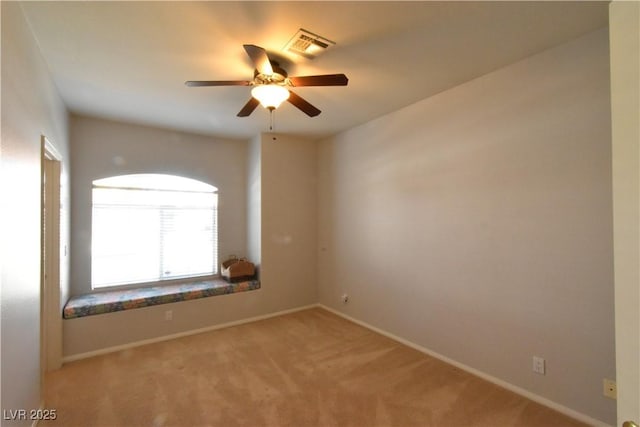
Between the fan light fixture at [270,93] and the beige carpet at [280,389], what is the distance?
7.46 ft

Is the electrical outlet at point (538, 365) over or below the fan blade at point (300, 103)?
below

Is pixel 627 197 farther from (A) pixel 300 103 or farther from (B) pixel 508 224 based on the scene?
(A) pixel 300 103

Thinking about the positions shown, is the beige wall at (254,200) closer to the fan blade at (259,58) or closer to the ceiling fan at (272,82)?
the ceiling fan at (272,82)

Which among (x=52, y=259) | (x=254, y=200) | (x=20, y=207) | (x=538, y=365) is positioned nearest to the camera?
(x=20, y=207)

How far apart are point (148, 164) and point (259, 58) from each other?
2901 millimetres

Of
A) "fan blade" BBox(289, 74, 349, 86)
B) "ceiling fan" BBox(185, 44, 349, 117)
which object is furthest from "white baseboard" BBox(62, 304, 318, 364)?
"fan blade" BBox(289, 74, 349, 86)

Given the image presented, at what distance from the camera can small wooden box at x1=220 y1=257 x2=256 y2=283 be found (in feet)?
13.8

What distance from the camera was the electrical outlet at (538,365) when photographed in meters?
2.29

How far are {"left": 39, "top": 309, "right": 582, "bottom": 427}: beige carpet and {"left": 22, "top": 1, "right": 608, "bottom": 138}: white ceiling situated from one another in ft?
8.71

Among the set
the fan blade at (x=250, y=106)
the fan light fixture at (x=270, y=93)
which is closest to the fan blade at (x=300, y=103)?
the fan light fixture at (x=270, y=93)

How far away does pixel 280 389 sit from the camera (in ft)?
8.23

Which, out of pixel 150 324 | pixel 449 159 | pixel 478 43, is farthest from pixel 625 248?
pixel 150 324

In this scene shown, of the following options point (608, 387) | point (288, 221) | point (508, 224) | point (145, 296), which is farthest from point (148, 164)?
point (608, 387)

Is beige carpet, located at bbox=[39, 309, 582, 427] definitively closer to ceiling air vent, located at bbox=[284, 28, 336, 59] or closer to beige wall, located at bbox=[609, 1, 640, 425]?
beige wall, located at bbox=[609, 1, 640, 425]
